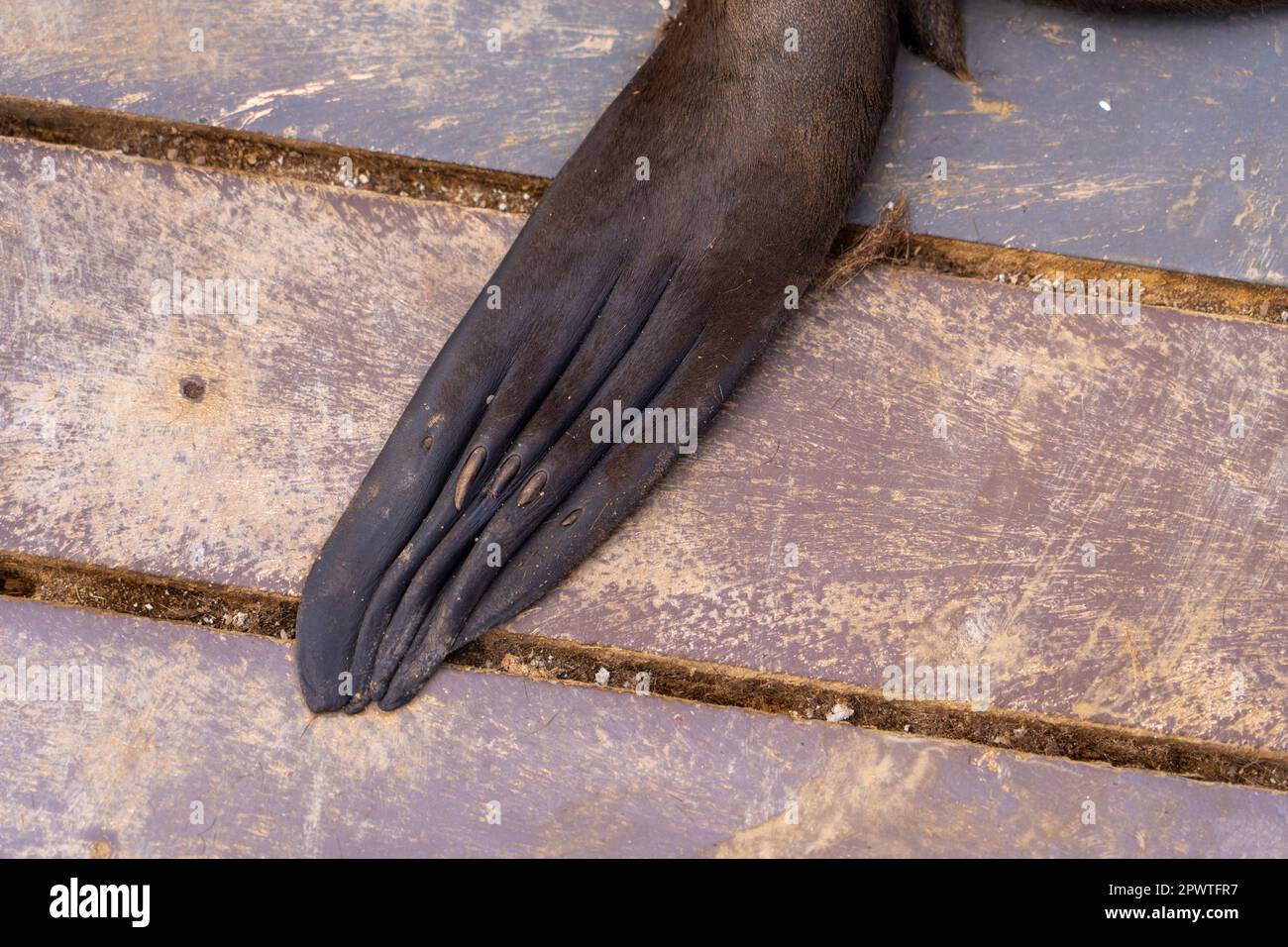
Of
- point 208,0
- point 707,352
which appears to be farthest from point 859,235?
point 208,0

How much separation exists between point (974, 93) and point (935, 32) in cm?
16

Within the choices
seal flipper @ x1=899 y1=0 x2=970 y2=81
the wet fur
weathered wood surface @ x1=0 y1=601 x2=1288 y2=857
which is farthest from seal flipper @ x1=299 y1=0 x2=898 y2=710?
weathered wood surface @ x1=0 y1=601 x2=1288 y2=857

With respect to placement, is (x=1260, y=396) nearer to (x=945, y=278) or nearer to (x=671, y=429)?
(x=945, y=278)

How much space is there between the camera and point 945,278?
2.02m

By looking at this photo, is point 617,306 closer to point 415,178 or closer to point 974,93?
point 415,178

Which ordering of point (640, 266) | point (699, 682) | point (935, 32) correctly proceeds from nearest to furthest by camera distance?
1. point (640, 266)
2. point (935, 32)
3. point (699, 682)

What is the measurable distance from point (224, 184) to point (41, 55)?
1.53ft

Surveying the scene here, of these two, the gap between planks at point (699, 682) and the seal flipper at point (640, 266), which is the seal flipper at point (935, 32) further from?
the gap between planks at point (699, 682)

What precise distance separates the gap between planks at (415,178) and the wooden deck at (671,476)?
31mm

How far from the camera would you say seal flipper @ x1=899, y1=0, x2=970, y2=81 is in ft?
6.28

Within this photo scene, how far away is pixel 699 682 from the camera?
205 cm

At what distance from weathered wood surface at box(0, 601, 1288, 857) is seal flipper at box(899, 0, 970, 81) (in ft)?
4.63

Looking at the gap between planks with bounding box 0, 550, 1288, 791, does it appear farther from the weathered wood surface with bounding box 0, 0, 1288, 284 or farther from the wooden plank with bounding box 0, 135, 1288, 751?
the weathered wood surface with bounding box 0, 0, 1288, 284

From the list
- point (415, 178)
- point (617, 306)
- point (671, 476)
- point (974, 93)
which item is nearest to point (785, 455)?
point (671, 476)
